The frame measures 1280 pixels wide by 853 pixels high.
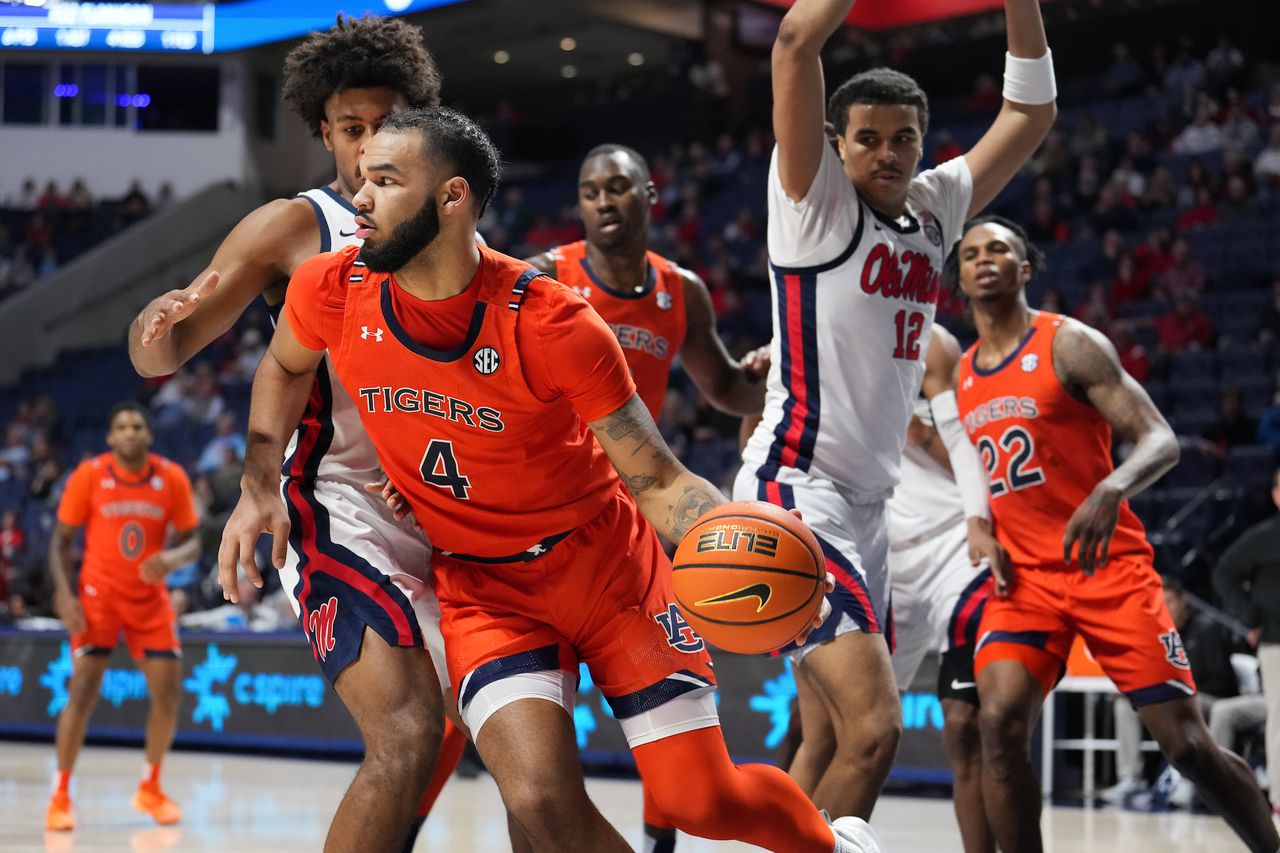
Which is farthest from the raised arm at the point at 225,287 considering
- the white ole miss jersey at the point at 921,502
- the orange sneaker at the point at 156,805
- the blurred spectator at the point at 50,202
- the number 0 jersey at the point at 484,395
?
the blurred spectator at the point at 50,202

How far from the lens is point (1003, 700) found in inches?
185

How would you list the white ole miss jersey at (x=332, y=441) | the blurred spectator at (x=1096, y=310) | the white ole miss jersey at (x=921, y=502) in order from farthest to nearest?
the blurred spectator at (x=1096, y=310) < the white ole miss jersey at (x=921, y=502) < the white ole miss jersey at (x=332, y=441)

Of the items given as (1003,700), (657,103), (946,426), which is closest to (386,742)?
(1003,700)

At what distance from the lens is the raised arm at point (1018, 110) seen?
4609 mm

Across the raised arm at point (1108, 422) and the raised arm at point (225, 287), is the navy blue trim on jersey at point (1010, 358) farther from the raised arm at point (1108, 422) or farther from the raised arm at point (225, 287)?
the raised arm at point (225, 287)

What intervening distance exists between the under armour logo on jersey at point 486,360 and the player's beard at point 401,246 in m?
0.26

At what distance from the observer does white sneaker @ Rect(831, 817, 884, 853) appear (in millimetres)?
3676

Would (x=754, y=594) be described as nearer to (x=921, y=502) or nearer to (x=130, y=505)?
(x=921, y=502)

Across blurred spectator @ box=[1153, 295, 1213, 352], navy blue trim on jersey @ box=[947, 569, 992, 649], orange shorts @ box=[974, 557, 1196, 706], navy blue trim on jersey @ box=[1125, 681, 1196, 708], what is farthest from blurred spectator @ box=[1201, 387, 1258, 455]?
navy blue trim on jersey @ box=[1125, 681, 1196, 708]

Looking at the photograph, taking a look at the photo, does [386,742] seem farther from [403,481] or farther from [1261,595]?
[1261,595]

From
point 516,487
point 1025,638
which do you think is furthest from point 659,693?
point 1025,638

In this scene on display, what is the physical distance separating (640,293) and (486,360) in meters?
2.24

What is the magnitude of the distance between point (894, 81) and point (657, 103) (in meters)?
19.3

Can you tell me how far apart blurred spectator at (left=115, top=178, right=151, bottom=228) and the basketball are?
23447 mm
